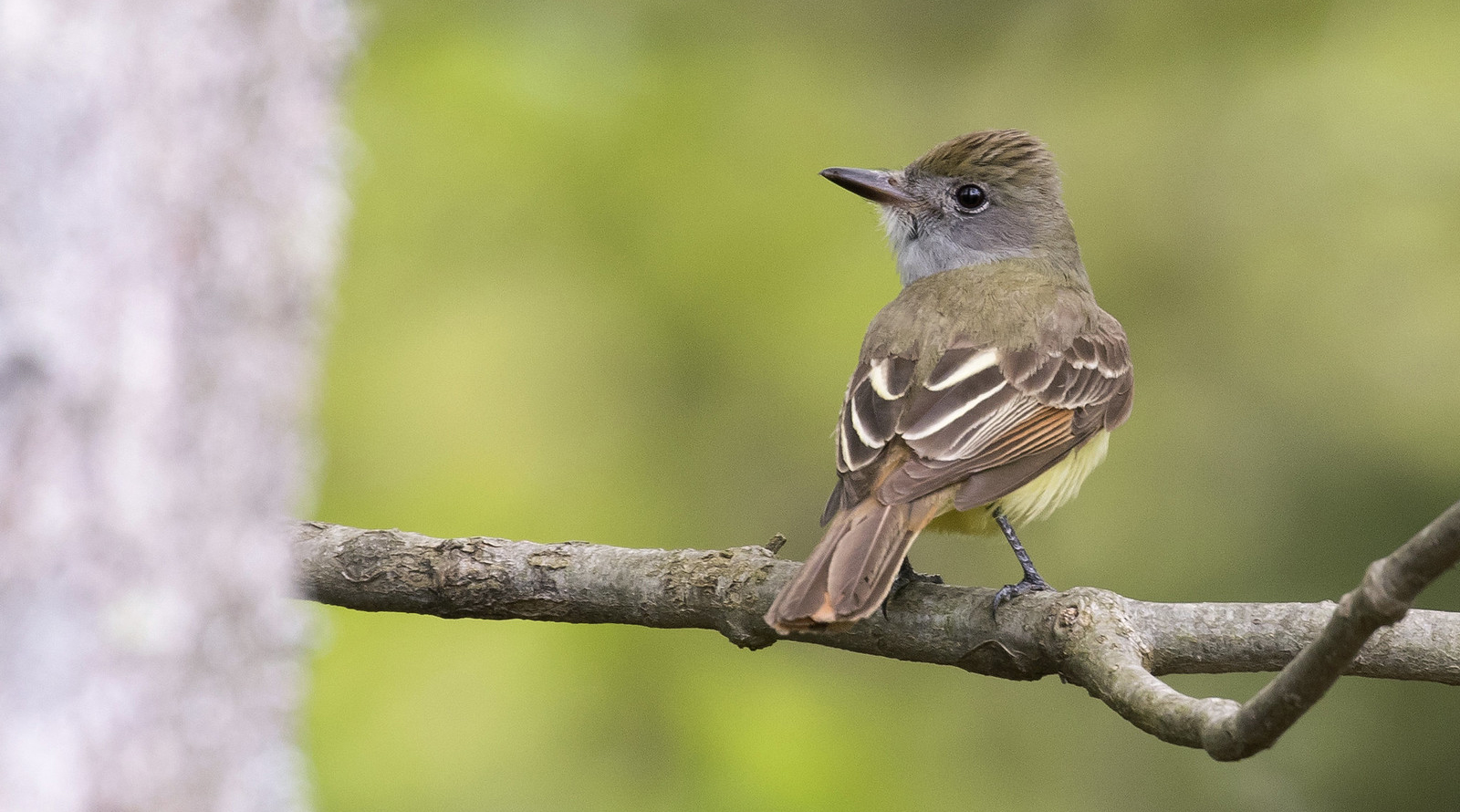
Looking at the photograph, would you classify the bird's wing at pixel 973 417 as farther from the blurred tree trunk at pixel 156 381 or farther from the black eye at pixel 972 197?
the blurred tree trunk at pixel 156 381

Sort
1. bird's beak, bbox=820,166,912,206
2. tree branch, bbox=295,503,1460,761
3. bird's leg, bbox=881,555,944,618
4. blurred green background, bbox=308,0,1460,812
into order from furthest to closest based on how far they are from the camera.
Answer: bird's beak, bbox=820,166,912,206, blurred green background, bbox=308,0,1460,812, bird's leg, bbox=881,555,944,618, tree branch, bbox=295,503,1460,761

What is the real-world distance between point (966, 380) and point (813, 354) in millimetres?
1444

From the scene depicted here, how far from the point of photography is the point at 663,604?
12.7 feet

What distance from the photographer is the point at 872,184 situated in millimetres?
5648

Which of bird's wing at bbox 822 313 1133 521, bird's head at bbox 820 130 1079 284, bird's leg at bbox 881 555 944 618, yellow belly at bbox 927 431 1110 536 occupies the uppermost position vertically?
bird's head at bbox 820 130 1079 284

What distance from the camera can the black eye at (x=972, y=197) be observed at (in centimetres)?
583

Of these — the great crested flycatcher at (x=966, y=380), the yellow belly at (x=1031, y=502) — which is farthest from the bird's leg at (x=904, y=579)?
the yellow belly at (x=1031, y=502)

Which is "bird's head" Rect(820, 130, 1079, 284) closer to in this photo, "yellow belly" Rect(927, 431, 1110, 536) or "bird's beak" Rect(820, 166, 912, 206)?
"bird's beak" Rect(820, 166, 912, 206)

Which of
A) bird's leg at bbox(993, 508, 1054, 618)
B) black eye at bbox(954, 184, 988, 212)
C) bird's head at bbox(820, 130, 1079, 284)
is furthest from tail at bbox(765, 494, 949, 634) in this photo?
black eye at bbox(954, 184, 988, 212)

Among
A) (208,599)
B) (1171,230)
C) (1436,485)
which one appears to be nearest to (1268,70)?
(1171,230)

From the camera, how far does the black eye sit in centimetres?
583

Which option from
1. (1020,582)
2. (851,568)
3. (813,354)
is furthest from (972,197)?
(851,568)

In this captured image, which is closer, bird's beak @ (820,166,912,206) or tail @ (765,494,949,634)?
tail @ (765,494,949,634)

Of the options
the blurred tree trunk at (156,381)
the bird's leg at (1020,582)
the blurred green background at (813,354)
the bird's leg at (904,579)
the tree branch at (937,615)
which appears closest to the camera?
the blurred tree trunk at (156,381)
